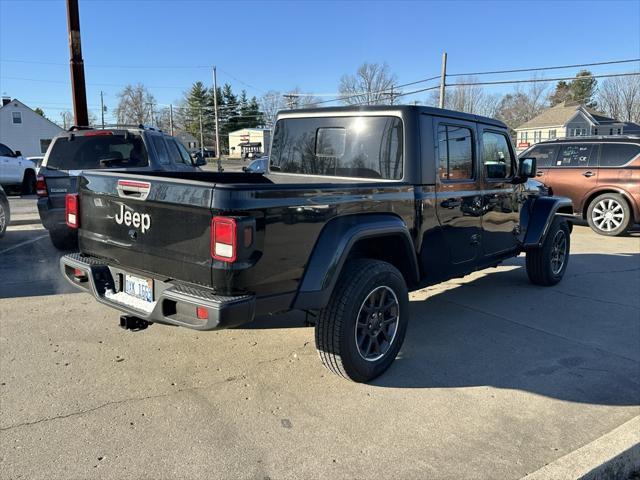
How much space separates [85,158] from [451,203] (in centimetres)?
539

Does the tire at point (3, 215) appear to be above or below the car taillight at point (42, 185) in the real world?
below

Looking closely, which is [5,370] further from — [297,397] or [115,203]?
[297,397]

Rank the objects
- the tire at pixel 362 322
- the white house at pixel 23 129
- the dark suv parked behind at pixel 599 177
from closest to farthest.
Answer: the tire at pixel 362 322 → the dark suv parked behind at pixel 599 177 → the white house at pixel 23 129

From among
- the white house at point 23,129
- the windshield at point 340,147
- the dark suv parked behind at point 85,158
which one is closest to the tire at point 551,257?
the windshield at point 340,147

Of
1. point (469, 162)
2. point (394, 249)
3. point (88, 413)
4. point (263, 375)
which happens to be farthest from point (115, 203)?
point (469, 162)

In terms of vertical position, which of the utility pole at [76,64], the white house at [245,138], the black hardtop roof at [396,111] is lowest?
the black hardtop roof at [396,111]

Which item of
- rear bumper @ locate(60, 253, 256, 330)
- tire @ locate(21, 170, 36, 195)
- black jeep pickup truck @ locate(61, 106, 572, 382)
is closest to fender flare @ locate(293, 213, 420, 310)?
black jeep pickup truck @ locate(61, 106, 572, 382)

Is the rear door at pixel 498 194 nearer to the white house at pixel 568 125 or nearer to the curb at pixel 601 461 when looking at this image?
the curb at pixel 601 461

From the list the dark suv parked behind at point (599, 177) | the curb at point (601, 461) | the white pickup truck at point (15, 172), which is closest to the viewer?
the curb at point (601, 461)

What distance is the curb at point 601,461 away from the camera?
262cm

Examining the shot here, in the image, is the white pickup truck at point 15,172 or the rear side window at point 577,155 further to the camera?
the white pickup truck at point 15,172

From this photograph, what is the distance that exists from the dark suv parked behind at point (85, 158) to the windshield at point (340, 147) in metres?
2.99

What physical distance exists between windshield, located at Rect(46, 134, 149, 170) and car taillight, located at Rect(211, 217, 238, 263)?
494 centimetres

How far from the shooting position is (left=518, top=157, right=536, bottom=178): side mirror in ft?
18.3
